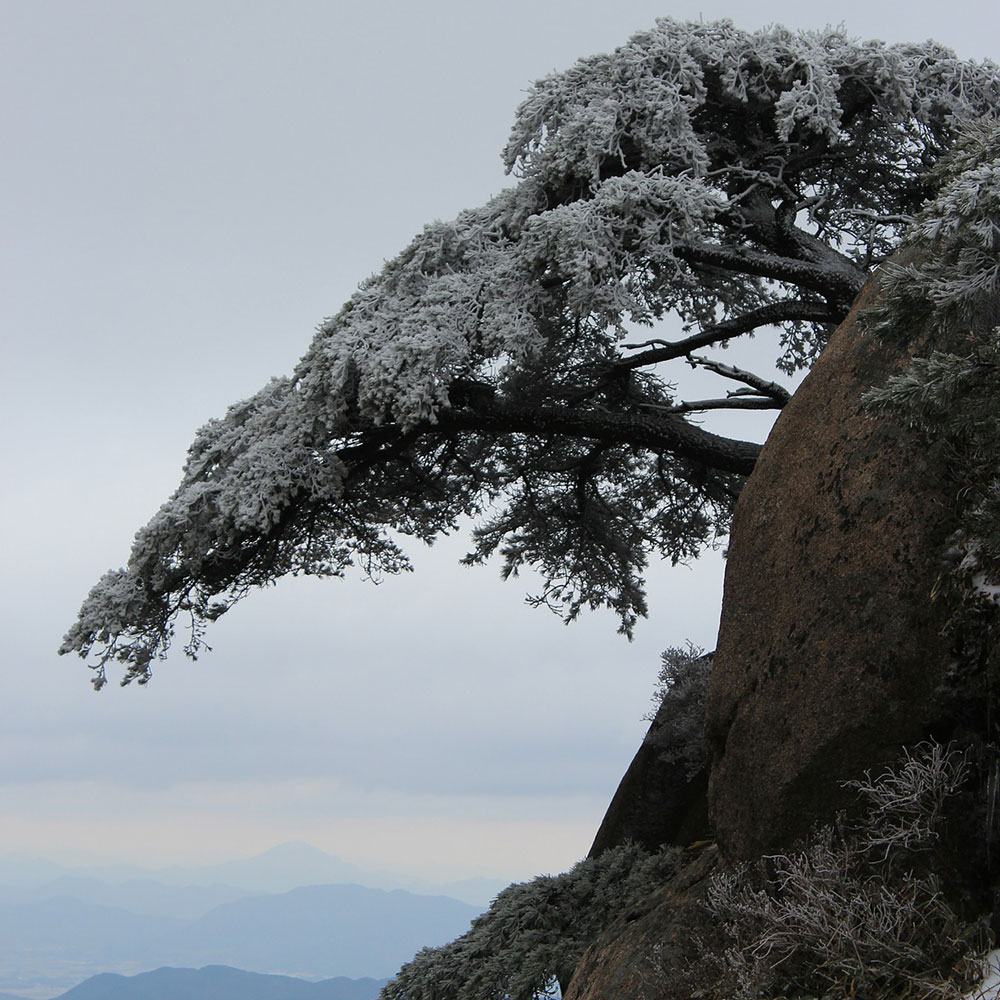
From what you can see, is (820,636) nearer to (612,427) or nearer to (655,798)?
(612,427)

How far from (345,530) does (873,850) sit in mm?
10196

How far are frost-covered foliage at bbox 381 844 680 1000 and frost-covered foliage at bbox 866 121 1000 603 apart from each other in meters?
5.85

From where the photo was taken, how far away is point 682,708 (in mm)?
14766

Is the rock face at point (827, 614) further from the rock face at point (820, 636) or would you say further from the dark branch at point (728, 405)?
the dark branch at point (728, 405)

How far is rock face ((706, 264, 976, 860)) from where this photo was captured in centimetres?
775

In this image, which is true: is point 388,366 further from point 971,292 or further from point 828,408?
point 971,292

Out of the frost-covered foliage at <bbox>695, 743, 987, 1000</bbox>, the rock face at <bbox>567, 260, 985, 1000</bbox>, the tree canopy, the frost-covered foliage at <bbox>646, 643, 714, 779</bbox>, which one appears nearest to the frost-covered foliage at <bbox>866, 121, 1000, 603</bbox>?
the rock face at <bbox>567, 260, 985, 1000</bbox>

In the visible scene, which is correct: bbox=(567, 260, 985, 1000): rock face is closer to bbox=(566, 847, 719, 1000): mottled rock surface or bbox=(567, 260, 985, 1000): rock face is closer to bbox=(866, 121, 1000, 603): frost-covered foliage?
bbox=(566, 847, 719, 1000): mottled rock surface

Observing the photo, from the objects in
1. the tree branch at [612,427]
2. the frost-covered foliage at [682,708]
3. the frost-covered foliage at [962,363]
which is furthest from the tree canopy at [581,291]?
the frost-covered foliage at [962,363]

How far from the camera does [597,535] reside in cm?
1905

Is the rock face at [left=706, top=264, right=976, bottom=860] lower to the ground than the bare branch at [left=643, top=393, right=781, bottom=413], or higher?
lower

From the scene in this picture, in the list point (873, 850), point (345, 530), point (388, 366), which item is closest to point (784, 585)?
point (873, 850)

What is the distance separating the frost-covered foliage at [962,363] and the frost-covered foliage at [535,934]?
5.85 metres

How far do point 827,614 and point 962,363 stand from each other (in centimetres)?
218
